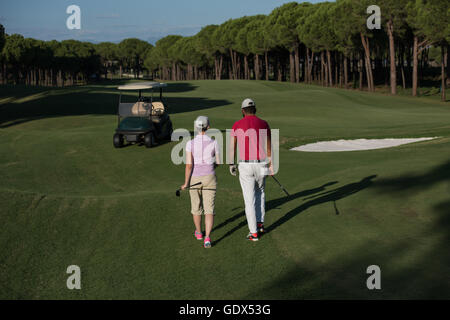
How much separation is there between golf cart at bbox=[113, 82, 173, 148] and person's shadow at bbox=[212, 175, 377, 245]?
964 cm

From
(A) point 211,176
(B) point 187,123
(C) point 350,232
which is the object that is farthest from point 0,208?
(B) point 187,123

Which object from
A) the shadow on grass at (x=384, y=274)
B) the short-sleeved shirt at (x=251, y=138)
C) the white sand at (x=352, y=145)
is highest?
the short-sleeved shirt at (x=251, y=138)

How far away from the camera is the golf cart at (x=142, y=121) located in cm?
1928

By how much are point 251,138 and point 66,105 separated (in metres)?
34.9

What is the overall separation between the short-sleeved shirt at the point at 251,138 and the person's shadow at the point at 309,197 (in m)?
1.50

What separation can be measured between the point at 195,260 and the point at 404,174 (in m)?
6.37

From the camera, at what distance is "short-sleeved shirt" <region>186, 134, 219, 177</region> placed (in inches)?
308

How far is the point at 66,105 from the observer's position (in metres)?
39.8

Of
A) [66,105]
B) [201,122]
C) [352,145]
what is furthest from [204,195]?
[66,105]

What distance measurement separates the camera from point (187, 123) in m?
28.9

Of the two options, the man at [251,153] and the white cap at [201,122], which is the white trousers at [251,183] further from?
the white cap at [201,122]

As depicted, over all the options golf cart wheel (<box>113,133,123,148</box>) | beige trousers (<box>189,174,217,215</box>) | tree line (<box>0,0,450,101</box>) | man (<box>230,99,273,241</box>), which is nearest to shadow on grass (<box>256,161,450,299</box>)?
man (<box>230,99,273,241</box>)

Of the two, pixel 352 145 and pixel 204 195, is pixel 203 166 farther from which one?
pixel 352 145

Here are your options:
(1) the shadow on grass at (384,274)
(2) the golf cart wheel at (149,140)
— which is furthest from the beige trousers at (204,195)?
(2) the golf cart wheel at (149,140)
